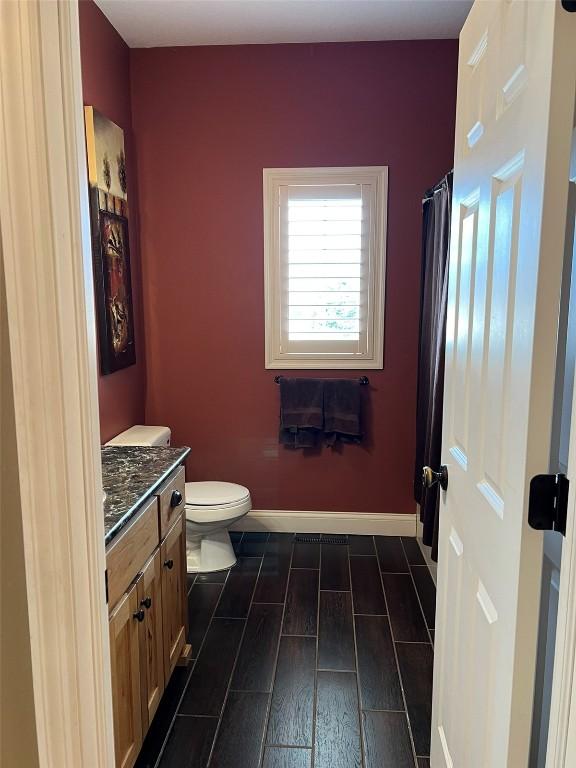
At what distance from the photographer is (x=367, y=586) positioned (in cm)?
295

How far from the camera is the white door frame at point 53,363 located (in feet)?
2.72

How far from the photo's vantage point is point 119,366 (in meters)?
3.04

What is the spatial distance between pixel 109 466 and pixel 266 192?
1936 millimetres

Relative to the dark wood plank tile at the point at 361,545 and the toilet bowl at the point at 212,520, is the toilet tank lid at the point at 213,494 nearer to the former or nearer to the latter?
the toilet bowl at the point at 212,520

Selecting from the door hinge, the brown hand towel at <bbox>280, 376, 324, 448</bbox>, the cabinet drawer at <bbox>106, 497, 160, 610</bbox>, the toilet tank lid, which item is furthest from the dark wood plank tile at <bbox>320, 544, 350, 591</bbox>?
the door hinge

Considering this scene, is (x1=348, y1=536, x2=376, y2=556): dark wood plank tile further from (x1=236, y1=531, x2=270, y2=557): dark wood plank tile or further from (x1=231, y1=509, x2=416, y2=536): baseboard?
(x1=236, y1=531, x2=270, y2=557): dark wood plank tile

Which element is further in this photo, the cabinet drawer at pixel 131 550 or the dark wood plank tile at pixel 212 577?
the dark wood plank tile at pixel 212 577

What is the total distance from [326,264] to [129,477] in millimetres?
1873

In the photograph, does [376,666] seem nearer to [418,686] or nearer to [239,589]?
[418,686]

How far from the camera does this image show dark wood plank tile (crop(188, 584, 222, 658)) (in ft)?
8.21

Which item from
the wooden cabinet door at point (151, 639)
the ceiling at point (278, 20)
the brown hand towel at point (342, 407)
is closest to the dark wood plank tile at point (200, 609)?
the wooden cabinet door at point (151, 639)

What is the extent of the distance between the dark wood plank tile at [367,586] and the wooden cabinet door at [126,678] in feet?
4.25

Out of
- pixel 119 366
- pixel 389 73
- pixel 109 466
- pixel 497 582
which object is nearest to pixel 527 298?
pixel 497 582

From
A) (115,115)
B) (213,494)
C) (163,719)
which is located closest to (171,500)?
(163,719)
